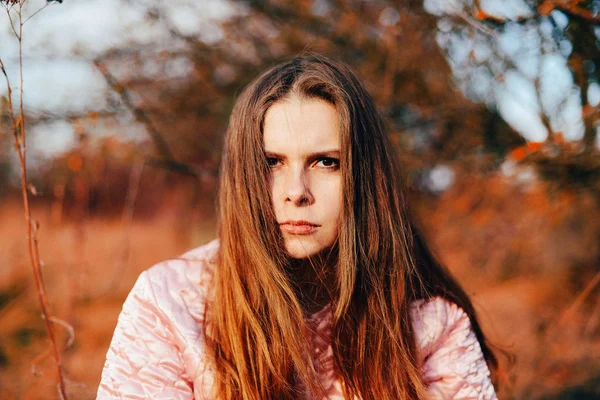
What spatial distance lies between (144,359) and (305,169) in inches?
28.0

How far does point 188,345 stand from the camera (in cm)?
150

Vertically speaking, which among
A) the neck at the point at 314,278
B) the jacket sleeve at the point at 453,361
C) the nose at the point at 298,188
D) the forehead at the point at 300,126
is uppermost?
the forehead at the point at 300,126

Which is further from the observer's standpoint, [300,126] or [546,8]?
[546,8]

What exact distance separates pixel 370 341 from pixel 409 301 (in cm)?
21

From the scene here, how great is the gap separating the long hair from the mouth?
4 cm

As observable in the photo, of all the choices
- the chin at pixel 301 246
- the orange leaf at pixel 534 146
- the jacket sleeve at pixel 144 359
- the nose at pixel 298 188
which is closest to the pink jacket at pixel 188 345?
the jacket sleeve at pixel 144 359

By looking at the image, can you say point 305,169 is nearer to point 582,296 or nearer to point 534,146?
point 534,146

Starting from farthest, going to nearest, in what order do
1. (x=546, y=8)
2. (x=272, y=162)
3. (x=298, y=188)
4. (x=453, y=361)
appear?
(x=546, y=8) < (x=453, y=361) < (x=272, y=162) < (x=298, y=188)

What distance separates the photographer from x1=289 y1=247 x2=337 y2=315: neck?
1.58m

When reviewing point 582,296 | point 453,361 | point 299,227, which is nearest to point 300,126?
point 299,227

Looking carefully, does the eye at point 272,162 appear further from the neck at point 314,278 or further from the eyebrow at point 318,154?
the neck at point 314,278

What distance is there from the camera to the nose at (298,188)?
4.70ft

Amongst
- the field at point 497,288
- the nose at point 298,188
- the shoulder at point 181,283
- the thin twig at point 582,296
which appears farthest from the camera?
the field at point 497,288

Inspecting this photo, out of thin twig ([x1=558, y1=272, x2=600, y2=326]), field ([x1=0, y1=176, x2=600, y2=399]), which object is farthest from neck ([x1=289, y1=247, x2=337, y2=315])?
thin twig ([x1=558, y1=272, x2=600, y2=326])
